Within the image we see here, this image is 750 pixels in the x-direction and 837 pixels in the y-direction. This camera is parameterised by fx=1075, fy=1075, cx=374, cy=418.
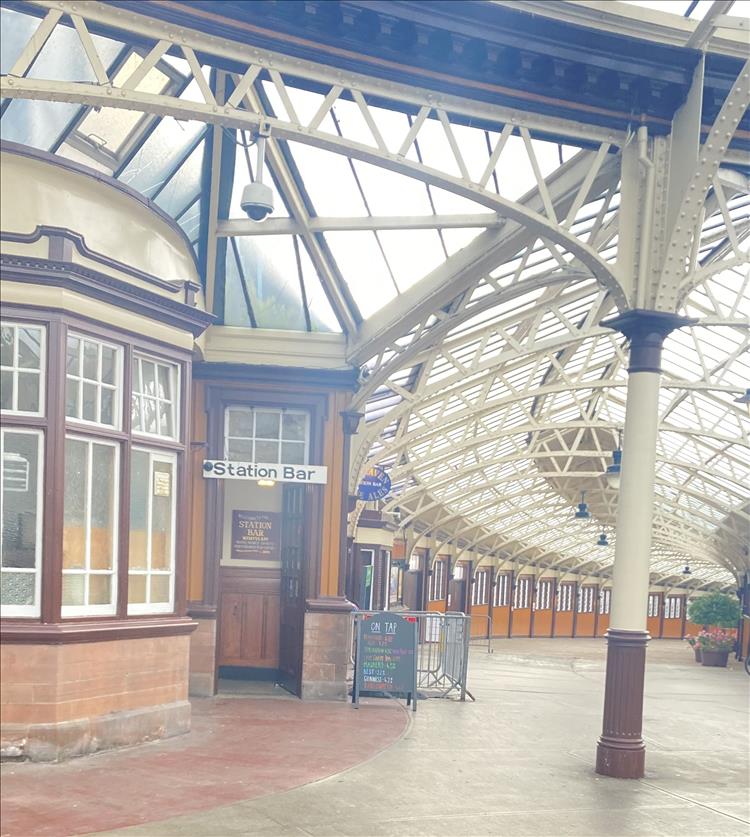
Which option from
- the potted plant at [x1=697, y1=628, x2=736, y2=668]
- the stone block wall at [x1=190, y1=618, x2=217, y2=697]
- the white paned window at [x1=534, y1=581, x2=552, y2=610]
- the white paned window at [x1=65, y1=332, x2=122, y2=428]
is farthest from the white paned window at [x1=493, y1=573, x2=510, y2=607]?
the white paned window at [x1=65, y1=332, x2=122, y2=428]

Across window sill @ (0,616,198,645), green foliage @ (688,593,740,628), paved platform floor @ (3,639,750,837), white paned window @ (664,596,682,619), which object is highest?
white paned window @ (664,596,682,619)

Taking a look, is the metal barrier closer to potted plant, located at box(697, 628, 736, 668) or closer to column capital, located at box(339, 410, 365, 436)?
column capital, located at box(339, 410, 365, 436)

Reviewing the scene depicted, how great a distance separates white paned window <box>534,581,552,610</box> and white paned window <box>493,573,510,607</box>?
337 centimetres

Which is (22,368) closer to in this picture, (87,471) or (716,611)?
(87,471)

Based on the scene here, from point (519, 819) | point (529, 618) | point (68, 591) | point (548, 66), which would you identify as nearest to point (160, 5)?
point (548, 66)

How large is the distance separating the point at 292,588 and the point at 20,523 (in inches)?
240

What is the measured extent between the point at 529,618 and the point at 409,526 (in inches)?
661

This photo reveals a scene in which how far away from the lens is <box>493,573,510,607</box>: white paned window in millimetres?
50188

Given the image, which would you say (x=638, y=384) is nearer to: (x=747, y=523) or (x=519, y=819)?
(x=519, y=819)

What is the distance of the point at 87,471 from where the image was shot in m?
9.67

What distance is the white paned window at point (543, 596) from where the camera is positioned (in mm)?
54559

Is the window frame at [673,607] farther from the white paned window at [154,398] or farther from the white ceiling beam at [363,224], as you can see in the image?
the white paned window at [154,398]

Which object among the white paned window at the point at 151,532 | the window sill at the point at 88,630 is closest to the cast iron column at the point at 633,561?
the window sill at the point at 88,630

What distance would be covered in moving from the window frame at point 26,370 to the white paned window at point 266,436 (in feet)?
17.2
